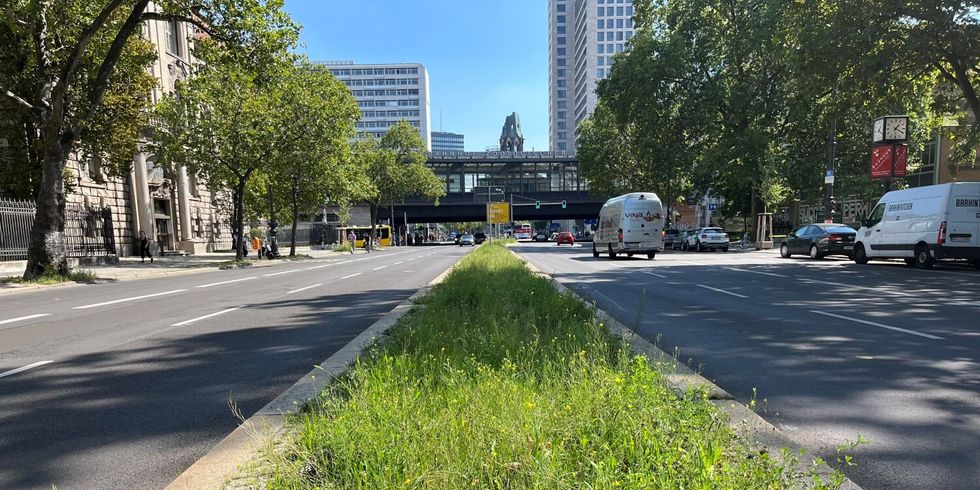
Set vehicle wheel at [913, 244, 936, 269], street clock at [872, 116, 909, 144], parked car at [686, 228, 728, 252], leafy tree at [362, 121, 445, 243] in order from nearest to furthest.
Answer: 1. vehicle wheel at [913, 244, 936, 269]
2. street clock at [872, 116, 909, 144]
3. parked car at [686, 228, 728, 252]
4. leafy tree at [362, 121, 445, 243]

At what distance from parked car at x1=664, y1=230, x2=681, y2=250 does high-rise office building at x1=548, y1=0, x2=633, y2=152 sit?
84.5 metres

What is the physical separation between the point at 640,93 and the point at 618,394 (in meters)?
32.9

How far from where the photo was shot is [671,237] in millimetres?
40844

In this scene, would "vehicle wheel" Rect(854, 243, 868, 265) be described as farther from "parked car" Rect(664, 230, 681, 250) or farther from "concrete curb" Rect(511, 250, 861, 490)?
"parked car" Rect(664, 230, 681, 250)

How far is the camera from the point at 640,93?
1284 inches

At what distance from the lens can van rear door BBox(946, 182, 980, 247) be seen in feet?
46.0

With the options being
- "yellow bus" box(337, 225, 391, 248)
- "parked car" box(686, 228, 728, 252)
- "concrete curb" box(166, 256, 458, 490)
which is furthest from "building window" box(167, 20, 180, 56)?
"concrete curb" box(166, 256, 458, 490)

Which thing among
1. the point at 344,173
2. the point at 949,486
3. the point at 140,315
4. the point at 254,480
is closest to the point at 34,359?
the point at 140,315

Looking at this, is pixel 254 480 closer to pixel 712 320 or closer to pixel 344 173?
pixel 712 320

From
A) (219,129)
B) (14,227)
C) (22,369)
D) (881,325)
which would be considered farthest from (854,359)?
(14,227)

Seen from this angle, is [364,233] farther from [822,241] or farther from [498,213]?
[822,241]

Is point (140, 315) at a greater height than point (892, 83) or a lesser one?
lesser

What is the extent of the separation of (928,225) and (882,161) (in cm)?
696

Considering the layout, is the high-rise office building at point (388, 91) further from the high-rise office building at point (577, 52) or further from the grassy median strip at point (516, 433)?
the grassy median strip at point (516, 433)
